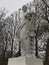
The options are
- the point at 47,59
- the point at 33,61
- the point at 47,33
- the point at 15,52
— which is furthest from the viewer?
the point at 15,52

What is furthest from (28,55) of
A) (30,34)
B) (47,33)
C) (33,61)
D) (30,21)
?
(47,33)

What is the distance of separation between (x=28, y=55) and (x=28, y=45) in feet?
1.29

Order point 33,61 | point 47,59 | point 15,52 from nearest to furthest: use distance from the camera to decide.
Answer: point 33,61 < point 47,59 < point 15,52

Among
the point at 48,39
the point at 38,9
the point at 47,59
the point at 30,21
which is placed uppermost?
the point at 38,9

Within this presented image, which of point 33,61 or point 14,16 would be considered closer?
point 33,61

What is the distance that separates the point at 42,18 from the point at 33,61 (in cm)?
1234

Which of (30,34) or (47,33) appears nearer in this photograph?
(30,34)

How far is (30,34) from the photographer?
7562mm

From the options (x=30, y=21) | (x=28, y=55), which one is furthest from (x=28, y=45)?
(x=30, y=21)

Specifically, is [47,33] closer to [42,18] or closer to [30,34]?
[42,18]

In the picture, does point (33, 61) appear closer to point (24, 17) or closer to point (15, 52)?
point (24, 17)

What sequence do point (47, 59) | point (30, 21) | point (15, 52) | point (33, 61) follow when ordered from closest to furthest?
point (33, 61), point (30, 21), point (47, 59), point (15, 52)

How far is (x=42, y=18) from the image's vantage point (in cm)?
1922

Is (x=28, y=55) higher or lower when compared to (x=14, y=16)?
lower
